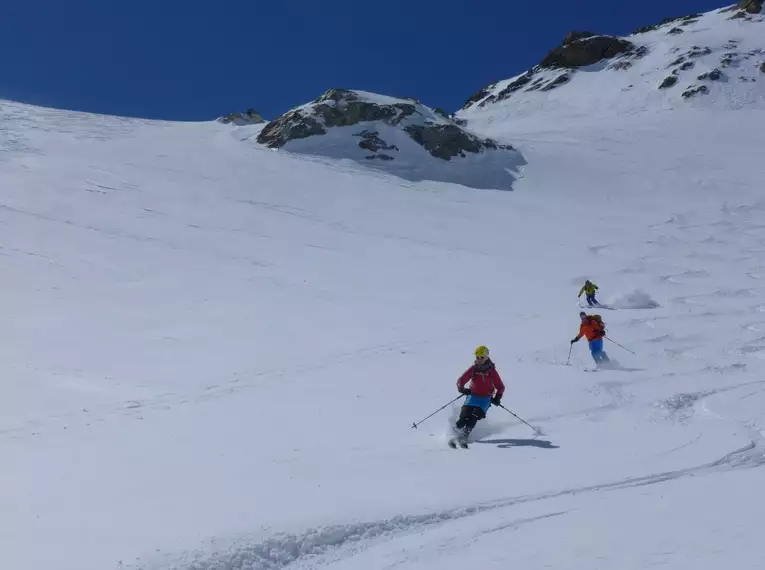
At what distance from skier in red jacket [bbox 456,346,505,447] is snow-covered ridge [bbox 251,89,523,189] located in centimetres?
2954

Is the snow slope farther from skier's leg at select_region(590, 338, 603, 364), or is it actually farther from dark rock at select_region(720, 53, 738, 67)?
dark rock at select_region(720, 53, 738, 67)

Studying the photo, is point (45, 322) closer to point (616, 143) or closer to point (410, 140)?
point (410, 140)

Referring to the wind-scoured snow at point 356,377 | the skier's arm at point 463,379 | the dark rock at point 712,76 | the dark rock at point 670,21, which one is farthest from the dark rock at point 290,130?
the dark rock at point 670,21

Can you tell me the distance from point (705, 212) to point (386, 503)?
28760mm

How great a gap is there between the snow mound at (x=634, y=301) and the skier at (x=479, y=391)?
10.3m

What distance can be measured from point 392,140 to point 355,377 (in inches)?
1313

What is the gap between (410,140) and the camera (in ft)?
140

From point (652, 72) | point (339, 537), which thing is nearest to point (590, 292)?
point (339, 537)

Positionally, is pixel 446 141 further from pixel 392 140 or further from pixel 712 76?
pixel 712 76

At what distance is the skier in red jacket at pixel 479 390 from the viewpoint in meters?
8.41

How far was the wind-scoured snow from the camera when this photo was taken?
538 centimetres

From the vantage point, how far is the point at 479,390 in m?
8.53

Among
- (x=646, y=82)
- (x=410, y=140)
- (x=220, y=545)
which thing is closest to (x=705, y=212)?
(x=410, y=140)

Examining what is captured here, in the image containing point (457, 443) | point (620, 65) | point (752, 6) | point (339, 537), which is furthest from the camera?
point (752, 6)
